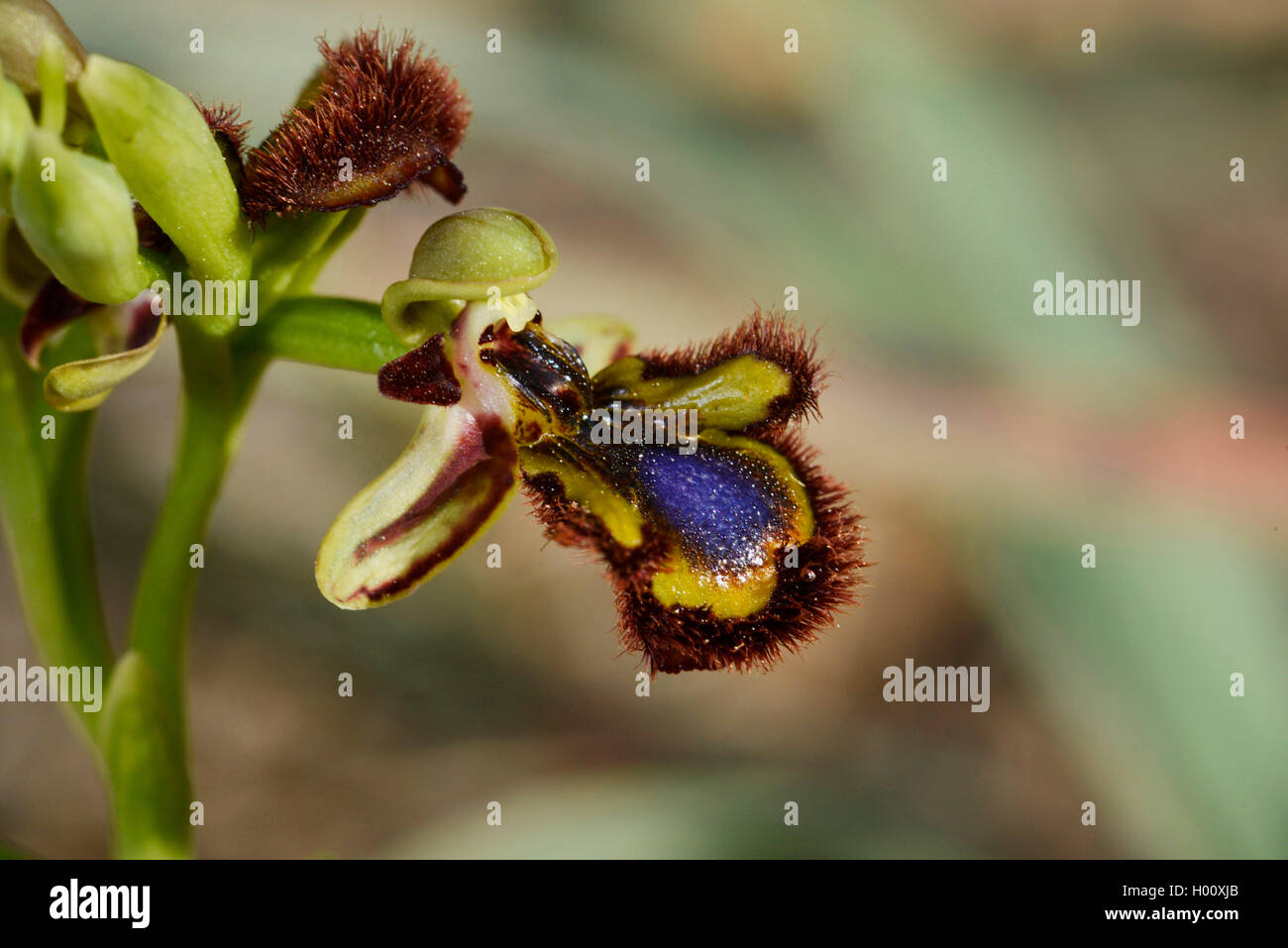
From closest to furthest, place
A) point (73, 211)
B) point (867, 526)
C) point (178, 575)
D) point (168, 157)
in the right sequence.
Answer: point (73, 211) < point (168, 157) < point (178, 575) < point (867, 526)

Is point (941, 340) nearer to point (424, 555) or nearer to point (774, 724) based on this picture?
point (774, 724)

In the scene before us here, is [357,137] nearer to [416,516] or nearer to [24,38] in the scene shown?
[24,38]

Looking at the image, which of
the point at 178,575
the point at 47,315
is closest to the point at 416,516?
the point at 178,575

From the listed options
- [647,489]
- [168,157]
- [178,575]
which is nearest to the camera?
[168,157]

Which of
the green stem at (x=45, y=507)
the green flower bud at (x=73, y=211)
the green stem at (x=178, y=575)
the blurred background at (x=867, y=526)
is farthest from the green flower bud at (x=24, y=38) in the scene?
the blurred background at (x=867, y=526)

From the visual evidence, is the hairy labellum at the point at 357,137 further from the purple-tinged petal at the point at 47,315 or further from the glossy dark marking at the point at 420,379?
the purple-tinged petal at the point at 47,315
